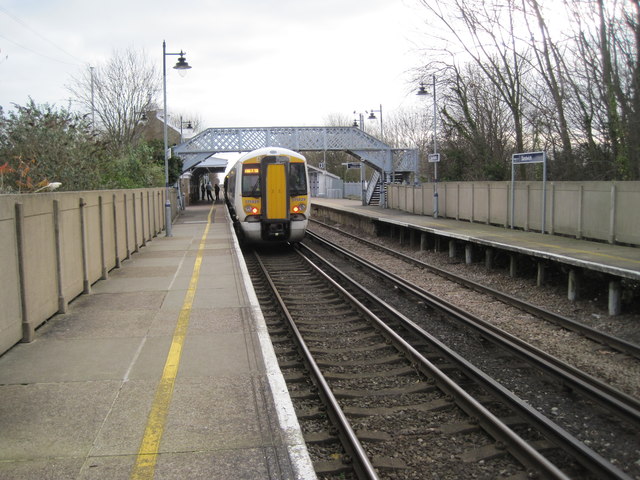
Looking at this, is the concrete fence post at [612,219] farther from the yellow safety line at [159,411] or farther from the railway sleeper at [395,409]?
the yellow safety line at [159,411]

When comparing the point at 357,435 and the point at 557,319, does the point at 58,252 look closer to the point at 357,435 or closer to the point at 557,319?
the point at 357,435

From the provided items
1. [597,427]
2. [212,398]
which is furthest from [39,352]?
[597,427]

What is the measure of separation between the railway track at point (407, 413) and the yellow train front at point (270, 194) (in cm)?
893

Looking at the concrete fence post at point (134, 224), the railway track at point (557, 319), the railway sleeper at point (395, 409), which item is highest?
the concrete fence post at point (134, 224)

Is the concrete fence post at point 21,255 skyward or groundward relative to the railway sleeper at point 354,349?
skyward

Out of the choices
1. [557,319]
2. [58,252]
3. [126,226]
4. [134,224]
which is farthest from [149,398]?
[134,224]

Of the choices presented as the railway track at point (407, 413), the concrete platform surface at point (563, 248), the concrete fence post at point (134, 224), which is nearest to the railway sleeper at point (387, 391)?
the railway track at point (407, 413)

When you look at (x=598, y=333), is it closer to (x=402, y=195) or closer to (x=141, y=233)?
(x=141, y=233)

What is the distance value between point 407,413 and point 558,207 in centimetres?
1187

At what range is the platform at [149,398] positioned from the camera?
3764 millimetres

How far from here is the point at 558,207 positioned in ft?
51.6

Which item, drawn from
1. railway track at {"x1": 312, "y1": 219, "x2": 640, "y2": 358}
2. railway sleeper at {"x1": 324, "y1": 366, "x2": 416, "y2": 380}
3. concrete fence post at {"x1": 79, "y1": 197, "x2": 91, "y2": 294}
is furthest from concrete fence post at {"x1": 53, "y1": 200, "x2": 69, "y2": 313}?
railway track at {"x1": 312, "y1": 219, "x2": 640, "y2": 358}

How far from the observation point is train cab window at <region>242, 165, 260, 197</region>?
17.9 m

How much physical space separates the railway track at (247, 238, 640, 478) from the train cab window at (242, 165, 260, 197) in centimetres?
912
